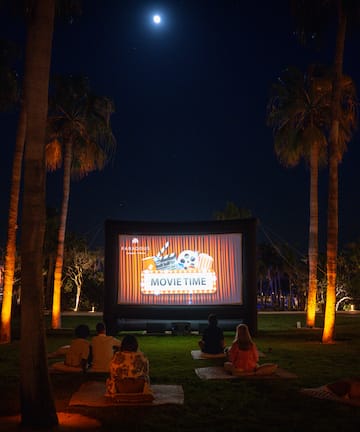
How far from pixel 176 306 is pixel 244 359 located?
996cm

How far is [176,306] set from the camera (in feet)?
66.0

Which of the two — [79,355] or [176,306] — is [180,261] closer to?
[176,306]

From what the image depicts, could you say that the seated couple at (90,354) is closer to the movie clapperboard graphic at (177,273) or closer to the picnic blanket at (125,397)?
the picnic blanket at (125,397)

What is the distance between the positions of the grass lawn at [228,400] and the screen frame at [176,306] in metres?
→ 5.48

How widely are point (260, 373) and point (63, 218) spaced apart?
→ 1369 centimetres

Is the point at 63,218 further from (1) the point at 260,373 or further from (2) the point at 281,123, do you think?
(1) the point at 260,373

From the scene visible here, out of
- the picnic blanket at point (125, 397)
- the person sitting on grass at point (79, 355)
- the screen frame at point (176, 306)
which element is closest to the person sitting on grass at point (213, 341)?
the person sitting on grass at point (79, 355)

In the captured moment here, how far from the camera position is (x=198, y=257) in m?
20.4

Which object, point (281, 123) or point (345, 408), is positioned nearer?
point (345, 408)

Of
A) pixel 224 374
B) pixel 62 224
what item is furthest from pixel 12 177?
pixel 224 374

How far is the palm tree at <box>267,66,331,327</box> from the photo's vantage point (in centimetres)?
2123

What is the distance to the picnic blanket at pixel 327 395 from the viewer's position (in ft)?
26.1

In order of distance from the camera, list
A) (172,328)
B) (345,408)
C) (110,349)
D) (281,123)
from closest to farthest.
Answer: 1. (345,408)
2. (110,349)
3. (172,328)
4. (281,123)

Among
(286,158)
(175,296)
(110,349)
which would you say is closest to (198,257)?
(175,296)
